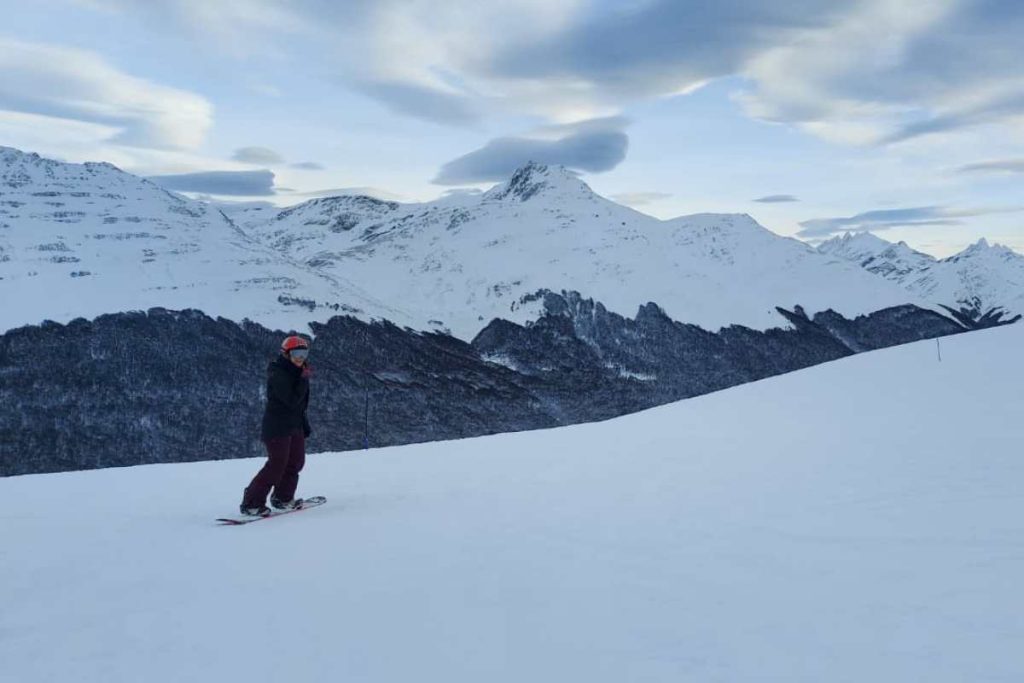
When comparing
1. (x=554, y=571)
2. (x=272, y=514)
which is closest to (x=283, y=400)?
(x=272, y=514)

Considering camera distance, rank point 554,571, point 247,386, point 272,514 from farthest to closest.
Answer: point 247,386
point 272,514
point 554,571

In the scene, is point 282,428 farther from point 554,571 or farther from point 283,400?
point 554,571

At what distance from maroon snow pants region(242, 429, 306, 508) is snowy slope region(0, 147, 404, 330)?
118962mm

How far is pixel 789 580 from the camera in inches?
256

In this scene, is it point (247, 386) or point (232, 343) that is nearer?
Result: point (247, 386)

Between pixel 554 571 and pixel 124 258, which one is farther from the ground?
pixel 124 258

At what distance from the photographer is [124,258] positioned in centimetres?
13712

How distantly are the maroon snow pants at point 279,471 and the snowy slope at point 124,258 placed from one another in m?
119

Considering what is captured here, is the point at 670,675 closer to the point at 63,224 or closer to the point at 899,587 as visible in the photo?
the point at 899,587

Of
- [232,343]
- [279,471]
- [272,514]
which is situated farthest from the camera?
[232,343]

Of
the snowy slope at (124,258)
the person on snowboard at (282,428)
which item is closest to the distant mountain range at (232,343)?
the snowy slope at (124,258)

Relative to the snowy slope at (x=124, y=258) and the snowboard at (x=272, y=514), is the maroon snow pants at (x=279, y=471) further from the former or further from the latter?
the snowy slope at (x=124, y=258)

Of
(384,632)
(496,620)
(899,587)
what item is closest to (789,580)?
(899,587)

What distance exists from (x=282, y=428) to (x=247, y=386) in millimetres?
108688
